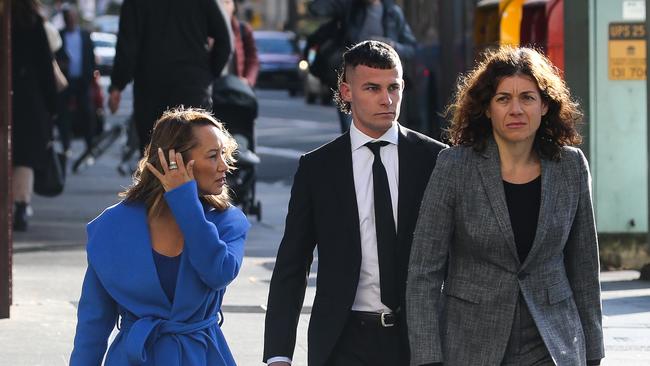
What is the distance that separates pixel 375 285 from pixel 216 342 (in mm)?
488

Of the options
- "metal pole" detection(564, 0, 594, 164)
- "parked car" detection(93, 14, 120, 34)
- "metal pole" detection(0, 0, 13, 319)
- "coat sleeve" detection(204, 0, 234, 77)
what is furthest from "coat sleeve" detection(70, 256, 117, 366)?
"parked car" detection(93, 14, 120, 34)

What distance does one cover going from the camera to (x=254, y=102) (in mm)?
12781

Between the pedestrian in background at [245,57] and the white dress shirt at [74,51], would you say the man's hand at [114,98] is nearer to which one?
the pedestrian in background at [245,57]

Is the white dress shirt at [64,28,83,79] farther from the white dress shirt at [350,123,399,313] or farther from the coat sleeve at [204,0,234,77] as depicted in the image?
the white dress shirt at [350,123,399,313]

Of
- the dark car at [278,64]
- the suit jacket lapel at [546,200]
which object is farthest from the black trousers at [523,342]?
the dark car at [278,64]

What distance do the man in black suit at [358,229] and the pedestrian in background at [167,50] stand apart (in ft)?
17.0

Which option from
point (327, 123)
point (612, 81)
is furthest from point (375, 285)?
point (327, 123)

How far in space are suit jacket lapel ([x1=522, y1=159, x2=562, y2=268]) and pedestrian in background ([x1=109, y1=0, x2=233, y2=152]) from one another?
569 centimetres

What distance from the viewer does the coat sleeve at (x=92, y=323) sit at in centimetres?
472

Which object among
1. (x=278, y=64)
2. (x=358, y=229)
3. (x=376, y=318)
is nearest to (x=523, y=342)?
(x=376, y=318)

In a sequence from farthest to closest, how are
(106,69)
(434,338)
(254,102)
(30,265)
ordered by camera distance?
1. (106,69)
2. (254,102)
3. (30,265)
4. (434,338)

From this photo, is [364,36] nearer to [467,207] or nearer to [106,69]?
[467,207]

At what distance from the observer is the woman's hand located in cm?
468

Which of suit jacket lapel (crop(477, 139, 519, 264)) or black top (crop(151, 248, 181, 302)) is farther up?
suit jacket lapel (crop(477, 139, 519, 264))
